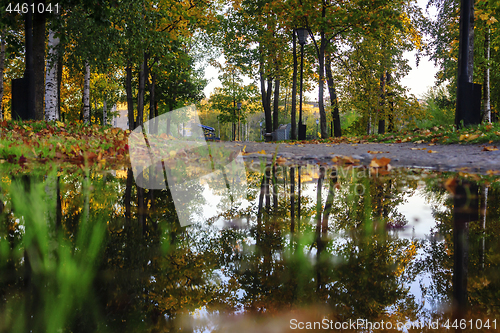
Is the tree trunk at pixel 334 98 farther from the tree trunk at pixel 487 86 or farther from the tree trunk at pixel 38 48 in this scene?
the tree trunk at pixel 38 48

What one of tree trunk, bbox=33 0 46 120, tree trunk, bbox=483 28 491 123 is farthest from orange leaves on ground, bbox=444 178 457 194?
tree trunk, bbox=483 28 491 123

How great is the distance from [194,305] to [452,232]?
4.16ft

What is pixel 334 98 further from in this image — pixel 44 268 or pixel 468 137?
pixel 44 268

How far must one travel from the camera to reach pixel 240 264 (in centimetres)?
133

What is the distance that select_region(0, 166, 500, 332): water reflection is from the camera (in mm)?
947

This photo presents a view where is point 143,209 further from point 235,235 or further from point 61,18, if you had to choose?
point 61,18

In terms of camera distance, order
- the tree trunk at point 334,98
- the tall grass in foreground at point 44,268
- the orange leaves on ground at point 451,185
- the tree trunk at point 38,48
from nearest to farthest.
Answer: the tall grass in foreground at point 44,268 < the orange leaves on ground at point 451,185 < the tree trunk at point 38,48 < the tree trunk at point 334,98

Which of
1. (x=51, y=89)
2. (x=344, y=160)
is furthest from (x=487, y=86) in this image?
(x=51, y=89)

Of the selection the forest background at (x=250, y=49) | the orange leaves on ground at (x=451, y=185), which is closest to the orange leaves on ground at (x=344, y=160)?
the orange leaves on ground at (x=451, y=185)

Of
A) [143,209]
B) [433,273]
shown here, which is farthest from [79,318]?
[143,209]

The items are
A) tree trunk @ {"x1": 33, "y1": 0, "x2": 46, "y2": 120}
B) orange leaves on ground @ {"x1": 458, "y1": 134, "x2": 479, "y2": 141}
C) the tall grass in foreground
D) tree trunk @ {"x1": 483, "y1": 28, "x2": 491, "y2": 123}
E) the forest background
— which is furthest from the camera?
tree trunk @ {"x1": 483, "y1": 28, "x2": 491, "y2": 123}

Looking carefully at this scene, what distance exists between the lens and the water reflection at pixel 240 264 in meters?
0.95

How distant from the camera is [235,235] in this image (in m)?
1.72

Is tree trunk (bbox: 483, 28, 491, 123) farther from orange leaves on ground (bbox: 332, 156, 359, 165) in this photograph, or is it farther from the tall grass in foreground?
the tall grass in foreground
